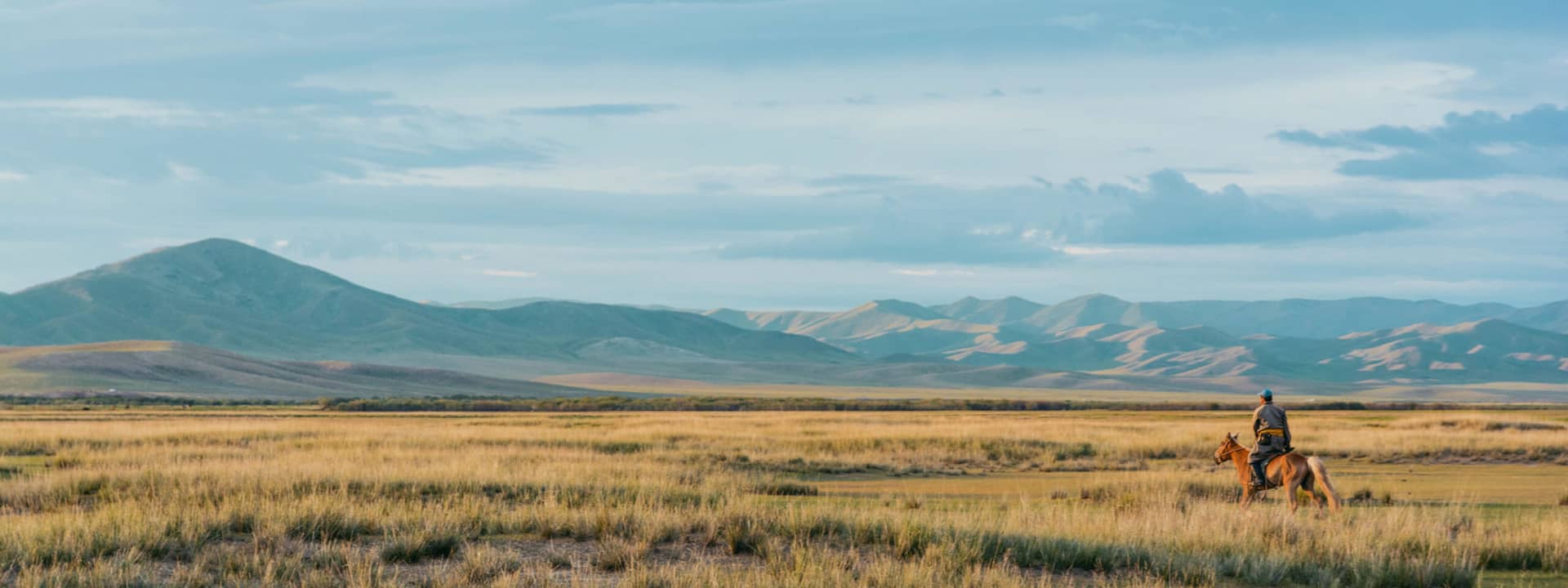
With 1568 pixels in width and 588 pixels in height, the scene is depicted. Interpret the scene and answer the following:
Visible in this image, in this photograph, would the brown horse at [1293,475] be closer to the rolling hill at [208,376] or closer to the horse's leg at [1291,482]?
the horse's leg at [1291,482]

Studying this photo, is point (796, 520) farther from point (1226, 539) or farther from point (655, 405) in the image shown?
point (655, 405)

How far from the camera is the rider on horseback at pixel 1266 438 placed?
54.6ft

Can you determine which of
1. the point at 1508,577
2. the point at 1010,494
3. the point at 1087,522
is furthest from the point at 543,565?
the point at 1010,494

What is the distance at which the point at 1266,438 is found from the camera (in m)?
16.9

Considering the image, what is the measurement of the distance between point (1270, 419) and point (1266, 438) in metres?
0.37

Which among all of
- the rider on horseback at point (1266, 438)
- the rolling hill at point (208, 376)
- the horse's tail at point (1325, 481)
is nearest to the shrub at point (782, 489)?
the rider on horseback at point (1266, 438)

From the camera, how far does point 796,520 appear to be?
1495 centimetres

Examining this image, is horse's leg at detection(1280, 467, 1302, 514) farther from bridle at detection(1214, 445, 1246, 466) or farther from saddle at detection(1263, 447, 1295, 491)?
bridle at detection(1214, 445, 1246, 466)

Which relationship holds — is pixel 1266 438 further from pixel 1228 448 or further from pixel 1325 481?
pixel 1325 481

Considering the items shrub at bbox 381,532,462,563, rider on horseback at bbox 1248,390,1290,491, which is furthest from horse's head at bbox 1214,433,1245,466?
shrub at bbox 381,532,462,563

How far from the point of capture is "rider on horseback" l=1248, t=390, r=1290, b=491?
16.6m

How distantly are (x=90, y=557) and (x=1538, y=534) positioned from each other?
15.4 metres

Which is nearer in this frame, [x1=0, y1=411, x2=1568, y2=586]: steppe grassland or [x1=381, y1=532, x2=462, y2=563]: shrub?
[x1=0, y1=411, x2=1568, y2=586]: steppe grassland

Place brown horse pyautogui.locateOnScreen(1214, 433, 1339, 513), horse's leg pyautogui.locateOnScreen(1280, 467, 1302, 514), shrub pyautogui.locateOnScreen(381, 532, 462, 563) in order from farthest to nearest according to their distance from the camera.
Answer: horse's leg pyautogui.locateOnScreen(1280, 467, 1302, 514) < brown horse pyautogui.locateOnScreen(1214, 433, 1339, 513) < shrub pyautogui.locateOnScreen(381, 532, 462, 563)
